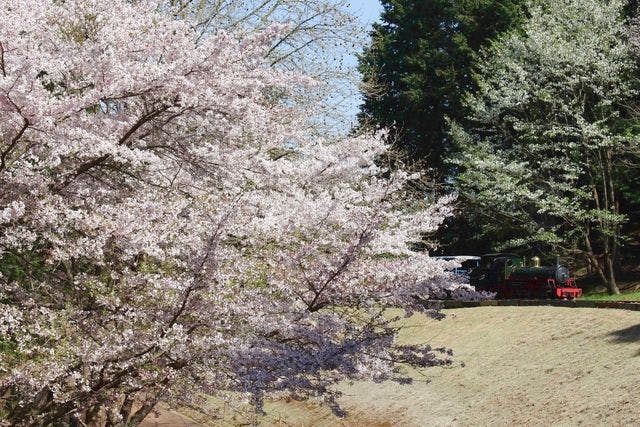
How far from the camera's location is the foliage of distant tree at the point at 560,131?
32.3 metres

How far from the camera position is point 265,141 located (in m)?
11.3

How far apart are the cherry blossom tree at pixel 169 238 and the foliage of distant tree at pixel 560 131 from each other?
24145mm

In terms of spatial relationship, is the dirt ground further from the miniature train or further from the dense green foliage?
the dense green foliage

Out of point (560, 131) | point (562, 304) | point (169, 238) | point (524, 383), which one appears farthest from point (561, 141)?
point (169, 238)

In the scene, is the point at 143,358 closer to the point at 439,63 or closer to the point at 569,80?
the point at 569,80

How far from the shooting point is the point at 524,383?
19172 mm

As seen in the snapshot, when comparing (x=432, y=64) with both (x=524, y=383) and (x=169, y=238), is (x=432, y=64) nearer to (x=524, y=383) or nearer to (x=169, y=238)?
(x=524, y=383)

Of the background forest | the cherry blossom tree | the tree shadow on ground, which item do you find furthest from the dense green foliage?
the cherry blossom tree

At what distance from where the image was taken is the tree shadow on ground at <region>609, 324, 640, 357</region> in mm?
18828

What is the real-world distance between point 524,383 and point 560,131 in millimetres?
15551

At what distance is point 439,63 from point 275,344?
38.5m

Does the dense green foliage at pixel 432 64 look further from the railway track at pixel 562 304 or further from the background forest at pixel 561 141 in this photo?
the railway track at pixel 562 304

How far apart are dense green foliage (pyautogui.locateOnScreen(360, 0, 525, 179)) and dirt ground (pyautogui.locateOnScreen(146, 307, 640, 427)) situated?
18816mm

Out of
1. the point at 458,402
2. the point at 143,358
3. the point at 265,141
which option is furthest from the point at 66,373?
the point at 458,402
